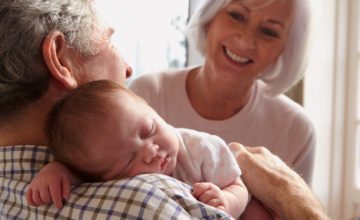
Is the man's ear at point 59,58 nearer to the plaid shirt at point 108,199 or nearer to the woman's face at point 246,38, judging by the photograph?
the plaid shirt at point 108,199

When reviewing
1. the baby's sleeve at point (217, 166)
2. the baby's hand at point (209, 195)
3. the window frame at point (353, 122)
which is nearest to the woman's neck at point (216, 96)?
the baby's sleeve at point (217, 166)

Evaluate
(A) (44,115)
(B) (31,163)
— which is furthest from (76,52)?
(B) (31,163)

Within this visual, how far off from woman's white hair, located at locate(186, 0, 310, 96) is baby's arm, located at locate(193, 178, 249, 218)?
4.12 feet

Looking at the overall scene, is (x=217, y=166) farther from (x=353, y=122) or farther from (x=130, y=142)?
(x=353, y=122)

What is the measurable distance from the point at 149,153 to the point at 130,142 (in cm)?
5

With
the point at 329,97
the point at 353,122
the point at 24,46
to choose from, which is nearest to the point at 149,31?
the point at 329,97

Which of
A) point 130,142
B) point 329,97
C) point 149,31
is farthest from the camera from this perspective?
point 329,97

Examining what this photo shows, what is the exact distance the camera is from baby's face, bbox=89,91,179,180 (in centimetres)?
100

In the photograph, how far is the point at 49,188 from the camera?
0.94 m

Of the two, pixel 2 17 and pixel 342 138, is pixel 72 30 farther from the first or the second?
pixel 342 138

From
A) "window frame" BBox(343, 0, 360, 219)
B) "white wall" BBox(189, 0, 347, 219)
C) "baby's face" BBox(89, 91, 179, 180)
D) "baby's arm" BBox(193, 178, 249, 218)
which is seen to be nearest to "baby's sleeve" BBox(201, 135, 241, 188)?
"baby's arm" BBox(193, 178, 249, 218)

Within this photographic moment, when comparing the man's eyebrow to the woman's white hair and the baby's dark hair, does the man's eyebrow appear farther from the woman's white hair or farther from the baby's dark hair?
the baby's dark hair

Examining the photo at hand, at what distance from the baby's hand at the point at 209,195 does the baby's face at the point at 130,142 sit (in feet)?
0.41

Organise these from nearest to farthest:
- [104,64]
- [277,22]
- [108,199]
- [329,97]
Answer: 1. [108,199]
2. [104,64]
3. [277,22]
4. [329,97]
